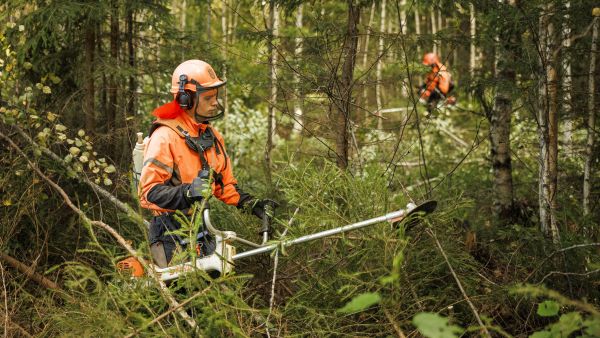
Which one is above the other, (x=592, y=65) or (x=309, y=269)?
(x=592, y=65)

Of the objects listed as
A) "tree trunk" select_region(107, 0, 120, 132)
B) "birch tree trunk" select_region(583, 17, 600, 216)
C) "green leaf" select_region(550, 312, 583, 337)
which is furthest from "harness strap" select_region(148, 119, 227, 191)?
"birch tree trunk" select_region(583, 17, 600, 216)

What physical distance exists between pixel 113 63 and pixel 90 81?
1.15 ft

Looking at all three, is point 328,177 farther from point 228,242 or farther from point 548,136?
point 548,136

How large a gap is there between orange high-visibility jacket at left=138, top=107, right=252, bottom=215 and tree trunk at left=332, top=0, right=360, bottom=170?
1.33 meters

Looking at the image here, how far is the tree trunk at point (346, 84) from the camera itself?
6000 millimetres

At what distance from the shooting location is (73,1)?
692 cm

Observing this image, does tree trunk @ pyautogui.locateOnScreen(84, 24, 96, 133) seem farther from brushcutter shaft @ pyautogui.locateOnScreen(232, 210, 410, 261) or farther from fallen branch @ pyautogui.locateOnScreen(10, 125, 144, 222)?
brushcutter shaft @ pyautogui.locateOnScreen(232, 210, 410, 261)

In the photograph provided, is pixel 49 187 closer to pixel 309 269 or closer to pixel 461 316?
pixel 309 269

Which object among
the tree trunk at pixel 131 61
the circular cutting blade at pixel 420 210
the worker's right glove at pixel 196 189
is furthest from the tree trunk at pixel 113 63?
the circular cutting blade at pixel 420 210

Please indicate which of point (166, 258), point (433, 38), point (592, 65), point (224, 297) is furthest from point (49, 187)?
point (592, 65)

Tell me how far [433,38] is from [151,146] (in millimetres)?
3036

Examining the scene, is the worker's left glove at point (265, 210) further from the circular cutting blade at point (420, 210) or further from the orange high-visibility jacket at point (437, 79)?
the orange high-visibility jacket at point (437, 79)

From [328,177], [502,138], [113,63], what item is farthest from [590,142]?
[113,63]

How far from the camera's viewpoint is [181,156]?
4934 millimetres
